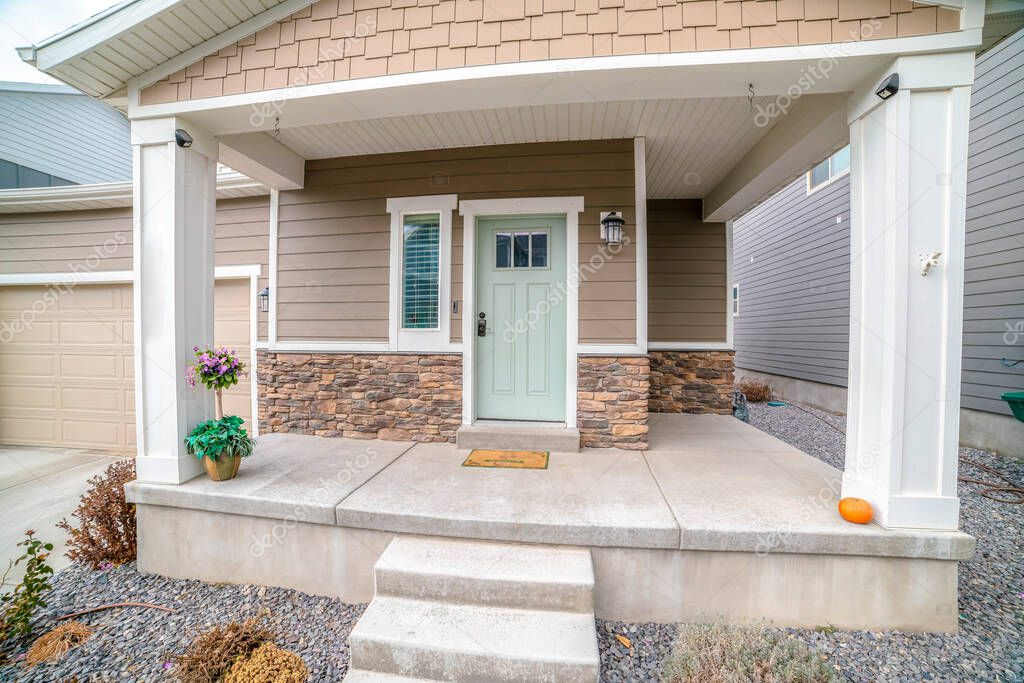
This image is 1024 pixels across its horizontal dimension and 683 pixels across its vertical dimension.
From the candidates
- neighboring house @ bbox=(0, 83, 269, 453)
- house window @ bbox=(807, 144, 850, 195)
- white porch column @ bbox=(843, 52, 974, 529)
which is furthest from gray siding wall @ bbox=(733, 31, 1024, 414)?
neighboring house @ bbox=(0, 83, 269, 453)

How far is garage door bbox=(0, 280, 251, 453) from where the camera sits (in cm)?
473

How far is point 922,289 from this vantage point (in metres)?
2.06

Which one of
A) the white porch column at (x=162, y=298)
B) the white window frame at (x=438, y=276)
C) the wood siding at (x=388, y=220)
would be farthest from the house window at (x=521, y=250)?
the white porch column at (x=162, y=298)

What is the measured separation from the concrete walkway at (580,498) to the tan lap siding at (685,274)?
1918mm

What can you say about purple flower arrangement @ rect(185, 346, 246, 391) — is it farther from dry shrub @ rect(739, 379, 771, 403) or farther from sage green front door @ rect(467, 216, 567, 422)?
dry shrub @ rect(739, 379, 771, 403)

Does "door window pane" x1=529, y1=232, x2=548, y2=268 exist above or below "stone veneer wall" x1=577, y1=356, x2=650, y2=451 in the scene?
above

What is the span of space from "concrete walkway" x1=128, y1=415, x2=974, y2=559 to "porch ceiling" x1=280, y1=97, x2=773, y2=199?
2.64 m

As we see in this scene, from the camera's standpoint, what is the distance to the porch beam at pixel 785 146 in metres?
2.65

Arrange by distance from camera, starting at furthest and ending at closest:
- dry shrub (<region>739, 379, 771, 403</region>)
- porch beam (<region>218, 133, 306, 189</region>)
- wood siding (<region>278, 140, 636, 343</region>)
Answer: dry shrub (<region>739, 379, 771, 403</region>) → wood siding (<region>278, 140, 636, 343</region>) → porch beam (<region>218, 133, 306, 189</region>)

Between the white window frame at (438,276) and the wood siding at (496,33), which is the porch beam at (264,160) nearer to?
the wood siding at (496,33)

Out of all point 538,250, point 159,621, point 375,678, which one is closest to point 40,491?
point 159,621

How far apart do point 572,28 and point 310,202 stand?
2.89m

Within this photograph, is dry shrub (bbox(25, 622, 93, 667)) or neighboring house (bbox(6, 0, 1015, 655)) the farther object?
neighboring house (bbox(6, 0, 1015, 655))

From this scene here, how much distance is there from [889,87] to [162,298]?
4412 mm
